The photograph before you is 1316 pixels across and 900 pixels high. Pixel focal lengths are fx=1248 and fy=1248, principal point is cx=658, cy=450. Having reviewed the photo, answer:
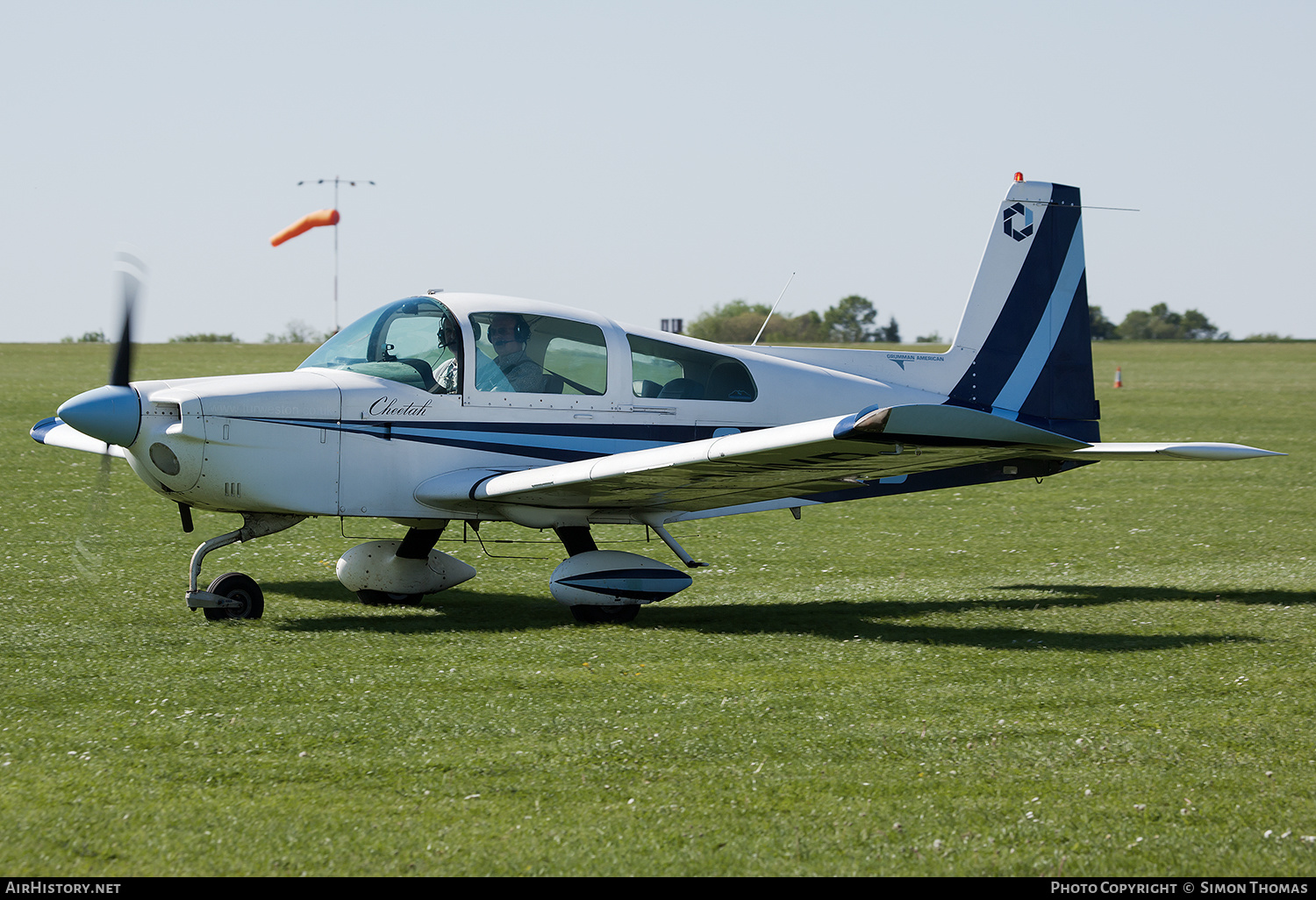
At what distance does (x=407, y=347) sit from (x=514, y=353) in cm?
78

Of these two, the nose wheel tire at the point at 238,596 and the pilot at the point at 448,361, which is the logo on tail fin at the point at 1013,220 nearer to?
the pilot at the point at 448,361

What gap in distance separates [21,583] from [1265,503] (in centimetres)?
1520

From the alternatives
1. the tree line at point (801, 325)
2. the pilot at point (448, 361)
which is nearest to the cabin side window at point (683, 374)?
the pilot at point (448, 361)

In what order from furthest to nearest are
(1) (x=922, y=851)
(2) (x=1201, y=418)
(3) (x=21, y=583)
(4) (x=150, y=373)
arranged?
(4) (x=150, y=373), (2) (x=1201, y=418), (3) (x=21, y=583), (1) (x=922, y=851)

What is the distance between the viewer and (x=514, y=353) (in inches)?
365

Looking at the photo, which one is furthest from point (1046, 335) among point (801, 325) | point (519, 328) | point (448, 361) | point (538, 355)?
point (801, 325)

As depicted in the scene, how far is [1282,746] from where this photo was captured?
229 inches

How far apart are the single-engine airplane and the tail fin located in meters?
0.69

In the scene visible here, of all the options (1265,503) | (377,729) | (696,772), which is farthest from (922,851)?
(1265,503)

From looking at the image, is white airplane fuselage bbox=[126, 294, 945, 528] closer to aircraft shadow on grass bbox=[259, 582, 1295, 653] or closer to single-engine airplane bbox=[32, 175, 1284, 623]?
single-engine airplane bbox=[32, 175, 1284, 623]

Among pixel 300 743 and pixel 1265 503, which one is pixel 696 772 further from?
pixel 1265 503

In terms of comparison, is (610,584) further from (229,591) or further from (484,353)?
(229,591)

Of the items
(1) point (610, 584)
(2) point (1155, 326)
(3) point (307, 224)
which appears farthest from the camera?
(2) point (1155, 326)

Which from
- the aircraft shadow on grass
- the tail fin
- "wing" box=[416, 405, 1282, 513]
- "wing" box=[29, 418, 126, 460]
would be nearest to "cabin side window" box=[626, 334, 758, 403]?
"wing" box=[416, 405, 1282, 513]
